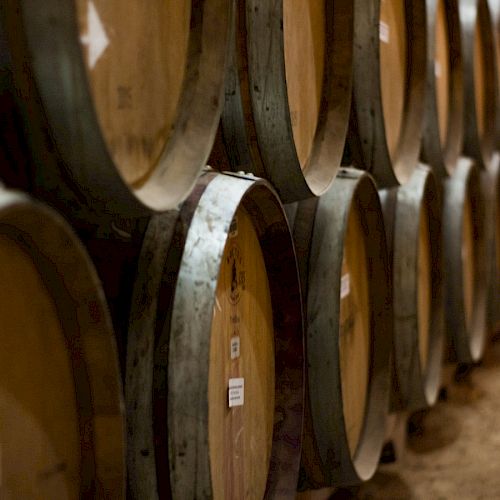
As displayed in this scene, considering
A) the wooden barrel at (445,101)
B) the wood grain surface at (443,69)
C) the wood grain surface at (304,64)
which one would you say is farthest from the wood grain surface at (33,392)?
the wood grain surface at (443,69)

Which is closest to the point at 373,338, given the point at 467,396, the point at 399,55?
the point at 399,55

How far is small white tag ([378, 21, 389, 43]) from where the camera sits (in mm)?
2309

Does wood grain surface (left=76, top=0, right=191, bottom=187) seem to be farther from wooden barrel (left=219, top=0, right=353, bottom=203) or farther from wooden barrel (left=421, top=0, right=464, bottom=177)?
wooden barrel (left=421, top=0, right=464, bottom=177)

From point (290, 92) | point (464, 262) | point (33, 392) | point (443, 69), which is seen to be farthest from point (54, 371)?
point (464, 262)

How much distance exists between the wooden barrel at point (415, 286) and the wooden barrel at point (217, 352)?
0.91m

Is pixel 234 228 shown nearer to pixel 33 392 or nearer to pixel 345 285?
pixel 33 392

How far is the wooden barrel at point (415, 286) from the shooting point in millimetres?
2523

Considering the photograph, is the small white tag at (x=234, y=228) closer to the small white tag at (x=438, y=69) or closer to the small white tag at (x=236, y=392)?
the small white tag at (x=236, y=392)

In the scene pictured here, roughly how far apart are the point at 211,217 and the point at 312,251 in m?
0.63

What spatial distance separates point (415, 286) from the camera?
2537 mm

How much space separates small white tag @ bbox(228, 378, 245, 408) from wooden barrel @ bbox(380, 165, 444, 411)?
1116 mm

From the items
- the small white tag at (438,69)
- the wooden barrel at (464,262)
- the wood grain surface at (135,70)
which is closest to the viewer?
the wood grain surface at (135,70)

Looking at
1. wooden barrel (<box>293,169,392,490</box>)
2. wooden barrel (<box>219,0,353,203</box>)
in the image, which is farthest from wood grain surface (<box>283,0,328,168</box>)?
wooden barrel (<box>293,169,392,490</box>)

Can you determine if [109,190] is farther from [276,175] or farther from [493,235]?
[493,235]
